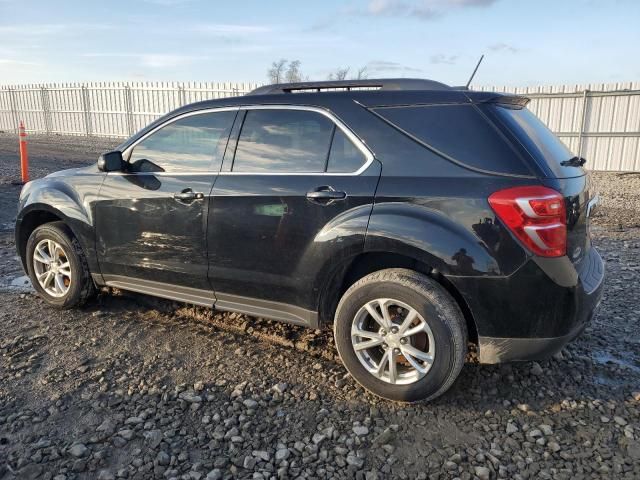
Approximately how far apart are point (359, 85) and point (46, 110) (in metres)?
31.3

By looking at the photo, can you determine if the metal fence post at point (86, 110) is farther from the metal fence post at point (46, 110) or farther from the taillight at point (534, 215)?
the taillight at point (534, 215)

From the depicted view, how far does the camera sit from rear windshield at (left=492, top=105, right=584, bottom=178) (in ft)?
9.46

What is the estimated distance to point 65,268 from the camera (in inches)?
175

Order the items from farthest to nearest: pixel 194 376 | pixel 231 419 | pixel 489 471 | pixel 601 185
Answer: pixel 601 185
pixel 194 376
pixel 231 419
pixel 489 471

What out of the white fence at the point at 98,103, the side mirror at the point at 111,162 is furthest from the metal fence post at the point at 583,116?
the side mirror at the point at 111,162

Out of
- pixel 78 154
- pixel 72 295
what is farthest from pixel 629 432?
pixel 78 154

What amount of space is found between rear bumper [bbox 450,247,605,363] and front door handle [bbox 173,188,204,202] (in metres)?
1.93

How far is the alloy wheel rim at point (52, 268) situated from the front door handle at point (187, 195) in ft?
4.47

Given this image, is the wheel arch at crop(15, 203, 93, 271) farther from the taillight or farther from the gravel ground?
the taillight

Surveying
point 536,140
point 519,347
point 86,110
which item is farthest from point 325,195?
point 86,110

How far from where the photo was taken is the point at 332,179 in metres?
3.21

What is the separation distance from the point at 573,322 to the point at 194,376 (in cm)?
236

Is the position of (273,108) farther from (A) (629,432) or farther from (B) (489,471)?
(A) (629,432)

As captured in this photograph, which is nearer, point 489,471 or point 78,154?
point 489,471
